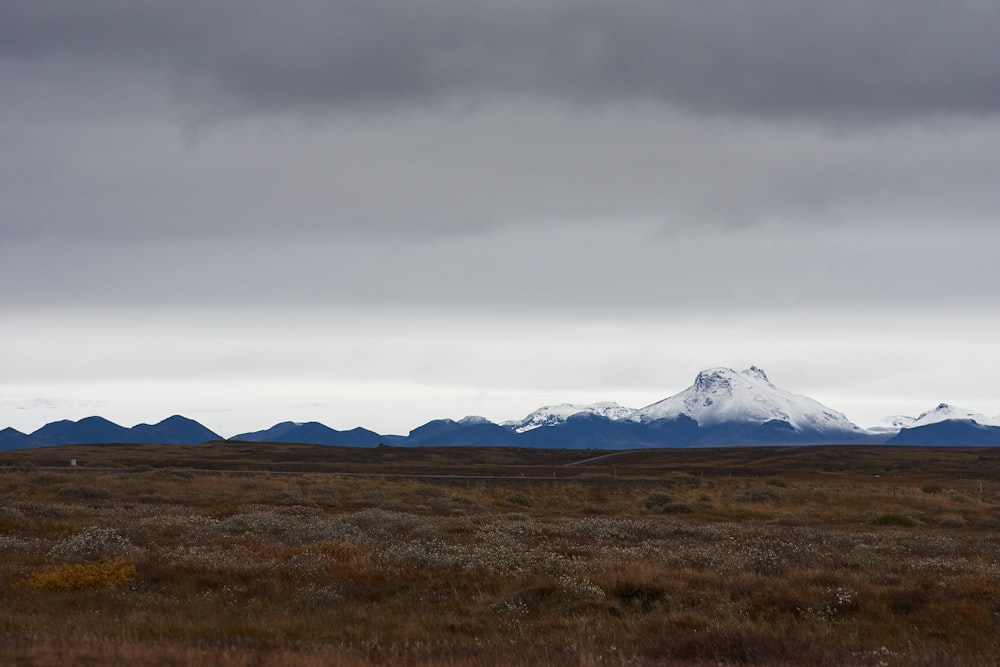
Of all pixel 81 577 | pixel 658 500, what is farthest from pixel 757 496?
pixel 81 577

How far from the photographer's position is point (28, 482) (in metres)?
50.7

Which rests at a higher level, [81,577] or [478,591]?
[81,577]

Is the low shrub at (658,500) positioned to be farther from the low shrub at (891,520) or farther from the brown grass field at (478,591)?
the low shrub at (891,520)

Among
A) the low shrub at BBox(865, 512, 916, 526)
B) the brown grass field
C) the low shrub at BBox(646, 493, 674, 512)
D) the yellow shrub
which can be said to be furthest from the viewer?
the low shrub at BBox(646, 493, 674, 512)

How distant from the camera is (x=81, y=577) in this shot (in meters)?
18.2

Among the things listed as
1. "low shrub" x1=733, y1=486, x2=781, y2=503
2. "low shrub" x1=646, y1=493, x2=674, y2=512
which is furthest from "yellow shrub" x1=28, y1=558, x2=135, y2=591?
"low shrub" x1=733, y1=486, x2=781, y2=503

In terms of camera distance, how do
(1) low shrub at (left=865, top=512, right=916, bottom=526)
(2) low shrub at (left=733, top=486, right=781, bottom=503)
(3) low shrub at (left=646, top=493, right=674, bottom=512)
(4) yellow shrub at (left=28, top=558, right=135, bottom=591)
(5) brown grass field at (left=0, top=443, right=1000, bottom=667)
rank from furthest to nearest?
1. (2) low shrub at (left=733, top=486, right=781, bottom=503)
2. (3) low shrub at (left=646, top=493, right=674, bottom=512)
3. (1) low shrub at (left=865, top=512, right=916, bottom=526)
4. (4) yellow shrub at (left=28, top=558, right=135, bottom=591)
5. (5) brown grass field at (left=0, top=443, right=1000, bottom=667)

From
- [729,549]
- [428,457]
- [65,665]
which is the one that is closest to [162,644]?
[65,665]

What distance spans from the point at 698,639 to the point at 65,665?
9431 millimetres

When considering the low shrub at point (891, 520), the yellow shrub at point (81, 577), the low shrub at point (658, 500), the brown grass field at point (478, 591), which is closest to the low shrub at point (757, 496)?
the low shrub at point (658, 500)

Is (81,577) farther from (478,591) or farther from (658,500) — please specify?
(658,500)

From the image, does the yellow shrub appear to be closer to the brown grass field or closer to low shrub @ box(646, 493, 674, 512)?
the brown grass field

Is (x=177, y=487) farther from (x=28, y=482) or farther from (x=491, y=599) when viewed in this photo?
(x=491, y=599)

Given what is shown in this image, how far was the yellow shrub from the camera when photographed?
18016 mm
